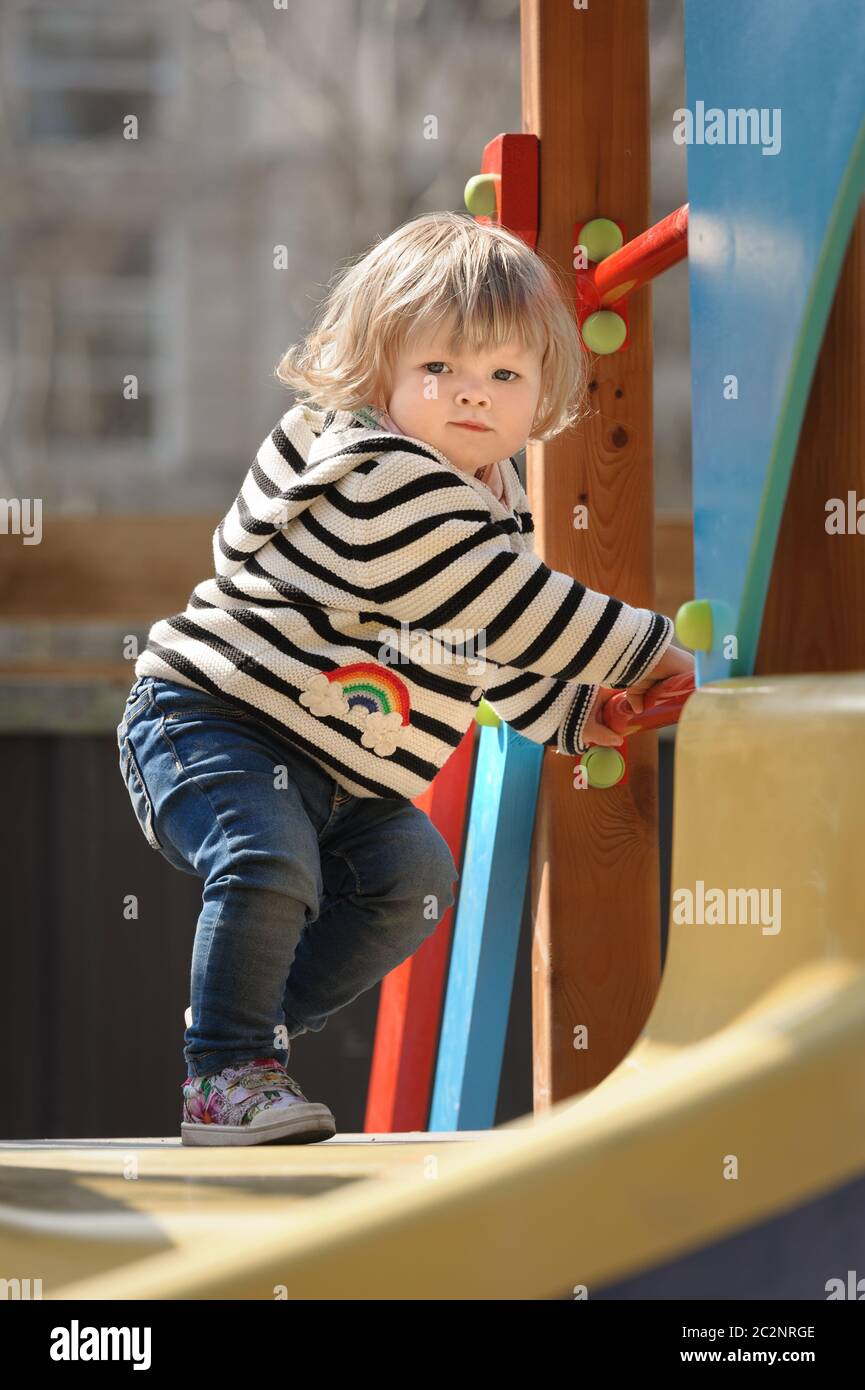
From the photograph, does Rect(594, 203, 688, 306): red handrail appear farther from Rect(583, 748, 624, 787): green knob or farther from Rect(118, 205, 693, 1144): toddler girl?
Rect(583, 748, 624, 787): green knob

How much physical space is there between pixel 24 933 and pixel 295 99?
6.19 meters

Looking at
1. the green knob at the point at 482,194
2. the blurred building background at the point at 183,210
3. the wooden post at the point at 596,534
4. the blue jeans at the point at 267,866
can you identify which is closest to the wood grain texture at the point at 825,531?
the blue jeans at the point at 267,866

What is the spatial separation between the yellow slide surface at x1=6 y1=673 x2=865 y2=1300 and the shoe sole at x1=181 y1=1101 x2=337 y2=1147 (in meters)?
0.12

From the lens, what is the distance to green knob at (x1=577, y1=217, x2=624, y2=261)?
1.43 meters

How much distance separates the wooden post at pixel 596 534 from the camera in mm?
1419

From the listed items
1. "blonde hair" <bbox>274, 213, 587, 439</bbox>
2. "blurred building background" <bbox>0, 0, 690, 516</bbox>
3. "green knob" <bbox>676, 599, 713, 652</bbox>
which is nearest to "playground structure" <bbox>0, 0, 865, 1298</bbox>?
"green knob" <bbox>676, 599, 713, 652</bbox>

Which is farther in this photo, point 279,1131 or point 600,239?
point 600,239

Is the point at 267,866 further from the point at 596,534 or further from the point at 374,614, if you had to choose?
the point at 596,534

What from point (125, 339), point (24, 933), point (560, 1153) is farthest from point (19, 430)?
point (560, 1153)

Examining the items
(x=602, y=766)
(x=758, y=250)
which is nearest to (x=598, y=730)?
(x=602, y=766)

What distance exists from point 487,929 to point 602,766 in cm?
22

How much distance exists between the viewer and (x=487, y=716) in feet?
4.98

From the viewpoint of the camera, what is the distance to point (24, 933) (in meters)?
3.01

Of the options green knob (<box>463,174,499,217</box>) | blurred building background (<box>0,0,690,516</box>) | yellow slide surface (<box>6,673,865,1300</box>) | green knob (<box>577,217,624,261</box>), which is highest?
blurred building background (<box>0,0,690,516</box>)
